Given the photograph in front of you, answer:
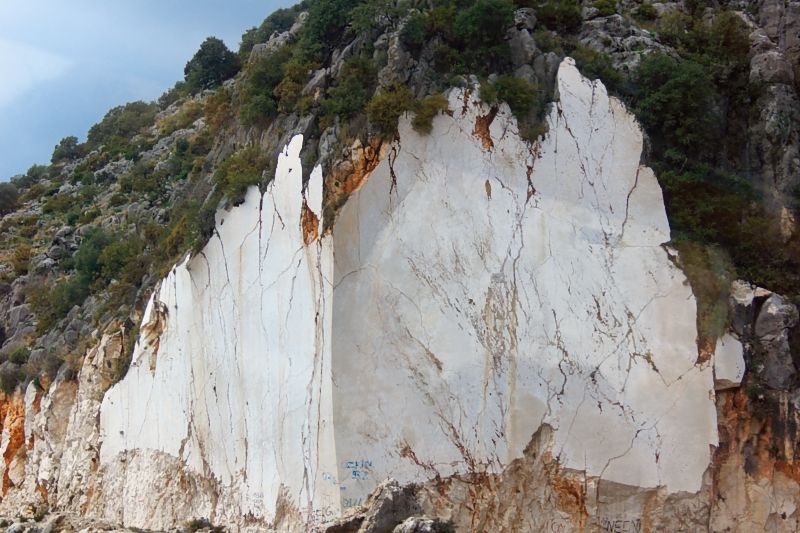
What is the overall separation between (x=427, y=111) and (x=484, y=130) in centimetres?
117

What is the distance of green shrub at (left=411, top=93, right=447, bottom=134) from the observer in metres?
18.4

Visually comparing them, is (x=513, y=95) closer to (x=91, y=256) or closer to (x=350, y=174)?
(x=350, y=174)

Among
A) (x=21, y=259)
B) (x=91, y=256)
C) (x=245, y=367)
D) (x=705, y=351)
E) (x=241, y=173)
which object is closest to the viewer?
(x=705, y=351)

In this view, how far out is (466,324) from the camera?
17.5 metres

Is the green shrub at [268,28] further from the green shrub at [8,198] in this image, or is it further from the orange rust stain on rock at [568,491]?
the orange rust stain on rock at [568,491]

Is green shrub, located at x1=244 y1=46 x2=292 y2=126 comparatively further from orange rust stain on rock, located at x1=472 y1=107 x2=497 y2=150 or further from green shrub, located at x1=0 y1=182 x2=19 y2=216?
green shrub, located at x1=0 y1=182 x2=19 y2=216

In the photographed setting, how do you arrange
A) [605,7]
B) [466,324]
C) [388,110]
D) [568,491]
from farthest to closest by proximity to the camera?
[605,7], [388,110], [466,324], [568,491]

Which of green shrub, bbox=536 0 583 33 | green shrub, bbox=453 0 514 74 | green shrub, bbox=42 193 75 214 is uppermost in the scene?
green shrub, bbox=42 193 75 214

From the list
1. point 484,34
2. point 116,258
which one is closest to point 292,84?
point 484,34

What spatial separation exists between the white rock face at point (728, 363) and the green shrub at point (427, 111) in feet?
21.5

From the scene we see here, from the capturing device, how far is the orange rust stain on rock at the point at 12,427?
27516 millimetres

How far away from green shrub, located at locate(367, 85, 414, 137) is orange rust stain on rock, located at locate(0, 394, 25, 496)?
15.4 meters

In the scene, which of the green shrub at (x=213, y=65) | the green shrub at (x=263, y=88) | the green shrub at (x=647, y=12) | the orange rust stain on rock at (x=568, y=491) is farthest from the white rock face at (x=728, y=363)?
the green shrub at (x=213, y=65)

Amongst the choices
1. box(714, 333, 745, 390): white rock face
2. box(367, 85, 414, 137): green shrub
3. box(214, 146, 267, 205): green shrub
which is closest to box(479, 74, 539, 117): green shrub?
box(367, 85, 414, 137): green shrub
